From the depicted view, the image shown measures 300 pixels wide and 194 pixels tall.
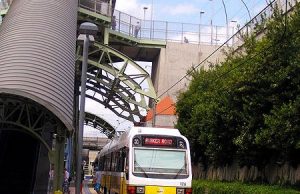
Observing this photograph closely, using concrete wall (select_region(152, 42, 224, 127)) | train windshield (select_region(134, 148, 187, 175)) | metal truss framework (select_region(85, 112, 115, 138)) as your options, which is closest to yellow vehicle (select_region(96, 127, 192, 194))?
train windshield (select_region(134, 148, 187, 175))

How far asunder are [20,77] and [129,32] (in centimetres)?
3432

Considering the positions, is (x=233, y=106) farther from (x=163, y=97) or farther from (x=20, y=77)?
(x=163, y=97)

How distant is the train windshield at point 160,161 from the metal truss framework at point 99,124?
187 ft

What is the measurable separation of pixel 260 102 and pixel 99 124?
58.2m

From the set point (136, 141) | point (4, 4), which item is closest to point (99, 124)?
point (4, 4)

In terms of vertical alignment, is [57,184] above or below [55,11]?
below

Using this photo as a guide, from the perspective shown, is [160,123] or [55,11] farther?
[160,123]

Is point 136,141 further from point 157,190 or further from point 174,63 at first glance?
point 174,63

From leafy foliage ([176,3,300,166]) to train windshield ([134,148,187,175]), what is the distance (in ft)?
11.2

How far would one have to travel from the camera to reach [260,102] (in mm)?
22453

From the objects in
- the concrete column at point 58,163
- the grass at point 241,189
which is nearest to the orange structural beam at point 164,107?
the grass at point 241,189

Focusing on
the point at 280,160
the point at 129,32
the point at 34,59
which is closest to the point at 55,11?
the point at 34,59

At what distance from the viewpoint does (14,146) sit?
25.5 m

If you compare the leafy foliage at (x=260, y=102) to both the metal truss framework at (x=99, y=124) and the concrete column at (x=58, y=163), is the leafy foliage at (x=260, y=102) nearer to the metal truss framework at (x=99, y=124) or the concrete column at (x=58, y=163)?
the concrete column at (x=58, y=163)
